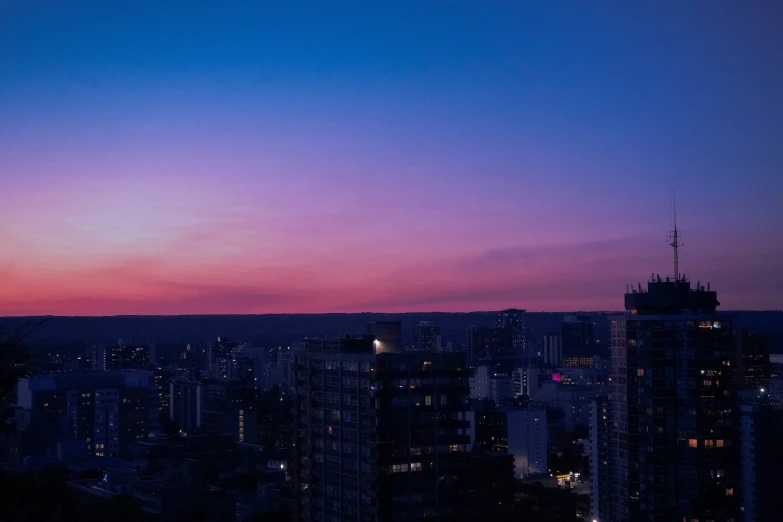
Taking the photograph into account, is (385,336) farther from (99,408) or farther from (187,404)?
(187,404)

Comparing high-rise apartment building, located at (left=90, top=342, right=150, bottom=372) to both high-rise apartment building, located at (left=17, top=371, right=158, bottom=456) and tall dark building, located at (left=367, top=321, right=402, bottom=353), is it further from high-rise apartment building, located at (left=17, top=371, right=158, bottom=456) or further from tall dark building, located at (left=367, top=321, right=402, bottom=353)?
tall dark building, located at (left=367, top=321, right=402, bottom=353)

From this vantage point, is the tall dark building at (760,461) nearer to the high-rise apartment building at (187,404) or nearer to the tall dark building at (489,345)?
the high-rise apartment building at (187,404)

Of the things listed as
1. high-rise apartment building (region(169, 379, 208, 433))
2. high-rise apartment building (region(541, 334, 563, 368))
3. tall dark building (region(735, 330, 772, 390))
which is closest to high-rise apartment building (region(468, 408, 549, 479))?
tall dark building (region(735, 330, 772, 390))

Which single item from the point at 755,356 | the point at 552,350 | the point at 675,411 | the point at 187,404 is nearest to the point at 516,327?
the point at 552,350

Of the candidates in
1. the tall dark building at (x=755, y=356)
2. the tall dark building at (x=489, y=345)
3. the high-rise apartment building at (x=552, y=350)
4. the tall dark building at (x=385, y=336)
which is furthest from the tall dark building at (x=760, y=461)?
the high-rise apartment building at (x=552, y=350)

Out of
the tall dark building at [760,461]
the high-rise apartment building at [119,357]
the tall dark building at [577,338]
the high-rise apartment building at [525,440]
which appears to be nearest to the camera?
the tall dark building at [760,461]
